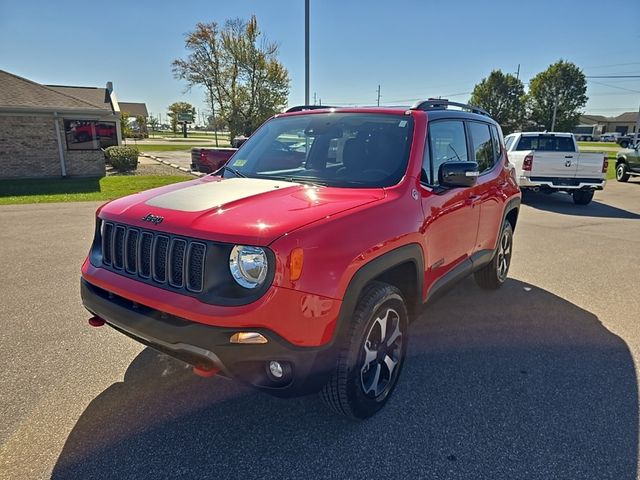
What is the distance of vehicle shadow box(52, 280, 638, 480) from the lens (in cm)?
230

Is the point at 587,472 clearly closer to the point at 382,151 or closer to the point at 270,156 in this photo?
the point at 382,151

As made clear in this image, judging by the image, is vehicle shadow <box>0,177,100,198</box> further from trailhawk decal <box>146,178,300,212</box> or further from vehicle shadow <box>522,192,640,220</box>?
vehicle shadow <box>522,192,640,220</box>

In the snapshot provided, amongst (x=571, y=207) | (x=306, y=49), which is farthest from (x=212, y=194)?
(x=571, y=207)

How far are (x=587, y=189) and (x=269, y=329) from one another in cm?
1187

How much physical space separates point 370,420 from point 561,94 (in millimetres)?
61375

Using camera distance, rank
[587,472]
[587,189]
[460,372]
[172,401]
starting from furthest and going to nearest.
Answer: [587,189]
[460,372]
[172,401]
[587,472]

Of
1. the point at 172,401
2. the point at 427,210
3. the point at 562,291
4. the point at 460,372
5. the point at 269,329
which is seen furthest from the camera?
the point at 562,291

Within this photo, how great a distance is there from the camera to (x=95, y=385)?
3.02m

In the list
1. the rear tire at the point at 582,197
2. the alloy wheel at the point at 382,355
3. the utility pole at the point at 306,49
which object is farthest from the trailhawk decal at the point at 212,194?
the rear tire at the point at 582,197

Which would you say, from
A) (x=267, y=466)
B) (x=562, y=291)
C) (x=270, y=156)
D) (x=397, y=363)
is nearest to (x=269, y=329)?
(x=267, y=466)

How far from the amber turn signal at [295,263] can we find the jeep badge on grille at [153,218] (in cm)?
83

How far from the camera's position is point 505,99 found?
182 feet

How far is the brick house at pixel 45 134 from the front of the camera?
52.0 feet

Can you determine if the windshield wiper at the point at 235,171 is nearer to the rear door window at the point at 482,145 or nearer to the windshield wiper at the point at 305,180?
the windshield wiper at the point at 305,180
